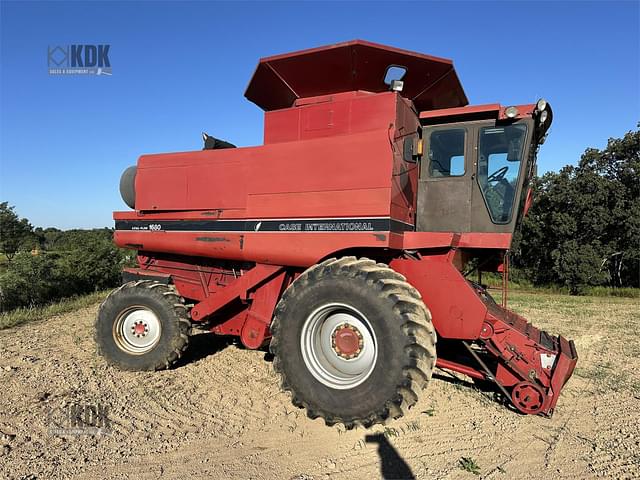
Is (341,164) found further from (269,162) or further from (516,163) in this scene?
(516,163)

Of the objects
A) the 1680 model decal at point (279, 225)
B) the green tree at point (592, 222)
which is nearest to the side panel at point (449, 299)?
the 1680 model decal at point (279, 225)

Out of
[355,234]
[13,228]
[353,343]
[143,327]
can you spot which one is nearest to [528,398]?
[353,343]

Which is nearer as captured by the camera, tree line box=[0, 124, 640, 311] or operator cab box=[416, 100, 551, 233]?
operator cab box=[416, 100, 551, 233]

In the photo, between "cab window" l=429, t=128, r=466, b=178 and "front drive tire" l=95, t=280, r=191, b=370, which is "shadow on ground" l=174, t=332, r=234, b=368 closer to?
"front drive tire" l=95, t=280, r=191, b=370

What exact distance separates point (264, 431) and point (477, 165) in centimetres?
350

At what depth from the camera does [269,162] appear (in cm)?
484

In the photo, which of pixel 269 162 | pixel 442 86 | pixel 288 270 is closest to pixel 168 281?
pixel 288 270

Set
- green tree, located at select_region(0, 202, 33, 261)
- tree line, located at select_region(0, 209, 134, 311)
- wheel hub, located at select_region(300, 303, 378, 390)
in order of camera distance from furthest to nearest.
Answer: green tree, located at select_region(0, 202, 33, 261) < tree line, located at select_region(0, 209, 134, 311) < wheel hub, located at select_region(300, 303, 378, 390)

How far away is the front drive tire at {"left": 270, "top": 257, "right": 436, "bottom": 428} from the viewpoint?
144 inches

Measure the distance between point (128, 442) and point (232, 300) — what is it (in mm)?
1907

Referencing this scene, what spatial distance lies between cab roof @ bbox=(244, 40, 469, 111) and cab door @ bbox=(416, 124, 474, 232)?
62 cm

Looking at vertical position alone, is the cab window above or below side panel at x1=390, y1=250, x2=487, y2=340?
above

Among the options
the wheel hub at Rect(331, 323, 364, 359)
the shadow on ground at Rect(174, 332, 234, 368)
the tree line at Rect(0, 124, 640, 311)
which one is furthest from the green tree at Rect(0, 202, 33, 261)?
the wheel hub at Rect(331, 323, 364, 359)

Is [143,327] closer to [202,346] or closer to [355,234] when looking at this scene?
[202,346]
